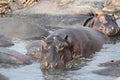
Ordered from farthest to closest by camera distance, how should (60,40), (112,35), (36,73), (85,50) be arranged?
(112,35) < (85,50) < (60,40) < (36,73)

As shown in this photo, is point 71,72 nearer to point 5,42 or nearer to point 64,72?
point 64,72

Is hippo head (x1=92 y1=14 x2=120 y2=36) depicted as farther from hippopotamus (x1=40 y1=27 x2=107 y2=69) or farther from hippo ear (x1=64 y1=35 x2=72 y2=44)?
hippo ear (x1=64 y1=35 x2=72 y2=44)

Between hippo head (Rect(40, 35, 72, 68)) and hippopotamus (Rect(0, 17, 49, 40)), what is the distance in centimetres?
284

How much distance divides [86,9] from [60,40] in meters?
7.49

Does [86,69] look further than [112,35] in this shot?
No

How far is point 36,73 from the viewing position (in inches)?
342

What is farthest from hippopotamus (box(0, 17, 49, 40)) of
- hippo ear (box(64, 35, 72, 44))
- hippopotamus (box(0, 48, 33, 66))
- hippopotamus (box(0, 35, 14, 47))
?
hippopotamus (box(0, 48, 33, 66))

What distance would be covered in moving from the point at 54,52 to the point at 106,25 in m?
4.12

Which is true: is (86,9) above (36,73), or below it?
above

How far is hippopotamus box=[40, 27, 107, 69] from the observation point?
8914mm

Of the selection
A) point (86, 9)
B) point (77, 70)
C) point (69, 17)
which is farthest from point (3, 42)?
point (86, 9)

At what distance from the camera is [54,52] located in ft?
29.4

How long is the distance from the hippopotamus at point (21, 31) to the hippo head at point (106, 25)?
1478 millimetres

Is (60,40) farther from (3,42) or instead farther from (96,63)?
(3,42)
